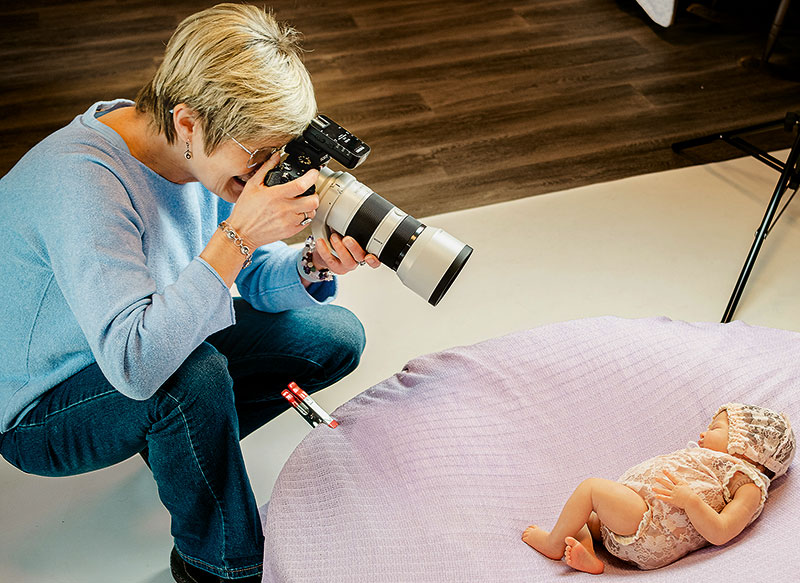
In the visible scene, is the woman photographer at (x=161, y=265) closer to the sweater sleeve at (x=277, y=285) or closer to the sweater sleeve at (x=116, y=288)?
the sweater sleeve at (x=116, y=288)

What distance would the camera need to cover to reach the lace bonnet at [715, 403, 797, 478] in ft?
3.76

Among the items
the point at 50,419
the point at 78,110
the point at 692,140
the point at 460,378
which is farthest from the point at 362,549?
the point at 78,110

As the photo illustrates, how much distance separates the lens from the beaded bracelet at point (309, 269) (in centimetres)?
142

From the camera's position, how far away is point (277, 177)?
3.84ft

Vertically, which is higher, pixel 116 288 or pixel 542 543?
pixel 116 288

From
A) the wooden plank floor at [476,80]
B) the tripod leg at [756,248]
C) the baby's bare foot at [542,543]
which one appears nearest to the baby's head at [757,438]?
the baby's bare foot at [542,543]

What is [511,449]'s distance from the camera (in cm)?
130

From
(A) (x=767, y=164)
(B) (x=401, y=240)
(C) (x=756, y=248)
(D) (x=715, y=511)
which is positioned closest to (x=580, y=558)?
(D) (x=715, y=511)

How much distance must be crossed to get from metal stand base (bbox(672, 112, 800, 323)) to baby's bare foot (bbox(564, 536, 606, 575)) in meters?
1.02

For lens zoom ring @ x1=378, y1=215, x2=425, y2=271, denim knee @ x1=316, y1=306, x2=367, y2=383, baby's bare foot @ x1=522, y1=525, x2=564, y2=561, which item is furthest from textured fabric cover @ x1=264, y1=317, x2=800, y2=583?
lens zoom ring @ x1=378, y1=215, x2=425, y2=271

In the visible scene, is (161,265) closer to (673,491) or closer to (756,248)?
(673,491)

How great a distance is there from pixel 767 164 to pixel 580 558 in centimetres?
170

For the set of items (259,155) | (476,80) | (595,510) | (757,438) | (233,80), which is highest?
(233,80)

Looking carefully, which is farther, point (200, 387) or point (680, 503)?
point (200, 387)
